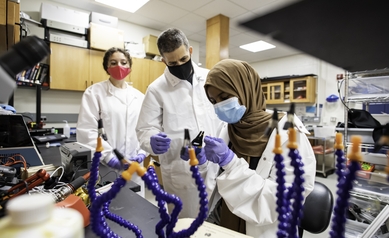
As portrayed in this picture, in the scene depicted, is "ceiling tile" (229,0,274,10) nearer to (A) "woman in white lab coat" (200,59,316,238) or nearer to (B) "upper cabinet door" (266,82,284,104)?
(A) "woman in white lab coat" (200,59,316,238)

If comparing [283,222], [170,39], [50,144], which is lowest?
[50,144]

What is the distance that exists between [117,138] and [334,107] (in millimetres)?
5291

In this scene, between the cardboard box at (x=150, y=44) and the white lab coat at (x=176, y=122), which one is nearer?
the white lab coat at (x=176, y=122)

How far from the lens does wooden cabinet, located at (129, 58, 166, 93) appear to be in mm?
3830

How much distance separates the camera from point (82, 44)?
3316 mm

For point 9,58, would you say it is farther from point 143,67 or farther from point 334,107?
point 334,107

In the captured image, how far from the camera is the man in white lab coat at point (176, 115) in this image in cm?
136

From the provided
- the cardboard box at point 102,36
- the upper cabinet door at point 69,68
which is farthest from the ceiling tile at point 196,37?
the upper cabinet door at point 69,68

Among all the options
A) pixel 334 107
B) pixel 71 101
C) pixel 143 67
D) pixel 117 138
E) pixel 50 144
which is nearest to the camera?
pixel 117 138

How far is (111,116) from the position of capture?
1821 millimetres

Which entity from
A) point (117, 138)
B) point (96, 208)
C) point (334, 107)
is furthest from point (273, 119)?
point (334, 107)

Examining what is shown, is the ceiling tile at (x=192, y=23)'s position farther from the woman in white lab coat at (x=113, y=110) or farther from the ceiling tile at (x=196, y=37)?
the woman in white lab coat at (x=113, y=110)

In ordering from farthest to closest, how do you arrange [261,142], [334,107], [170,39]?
[334,107]
[170,39]
[261,142]

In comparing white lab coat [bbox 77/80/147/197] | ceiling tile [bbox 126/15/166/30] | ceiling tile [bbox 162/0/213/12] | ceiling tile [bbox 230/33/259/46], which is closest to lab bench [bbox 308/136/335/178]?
ceiling tile [bbox 230/33/259/46]
